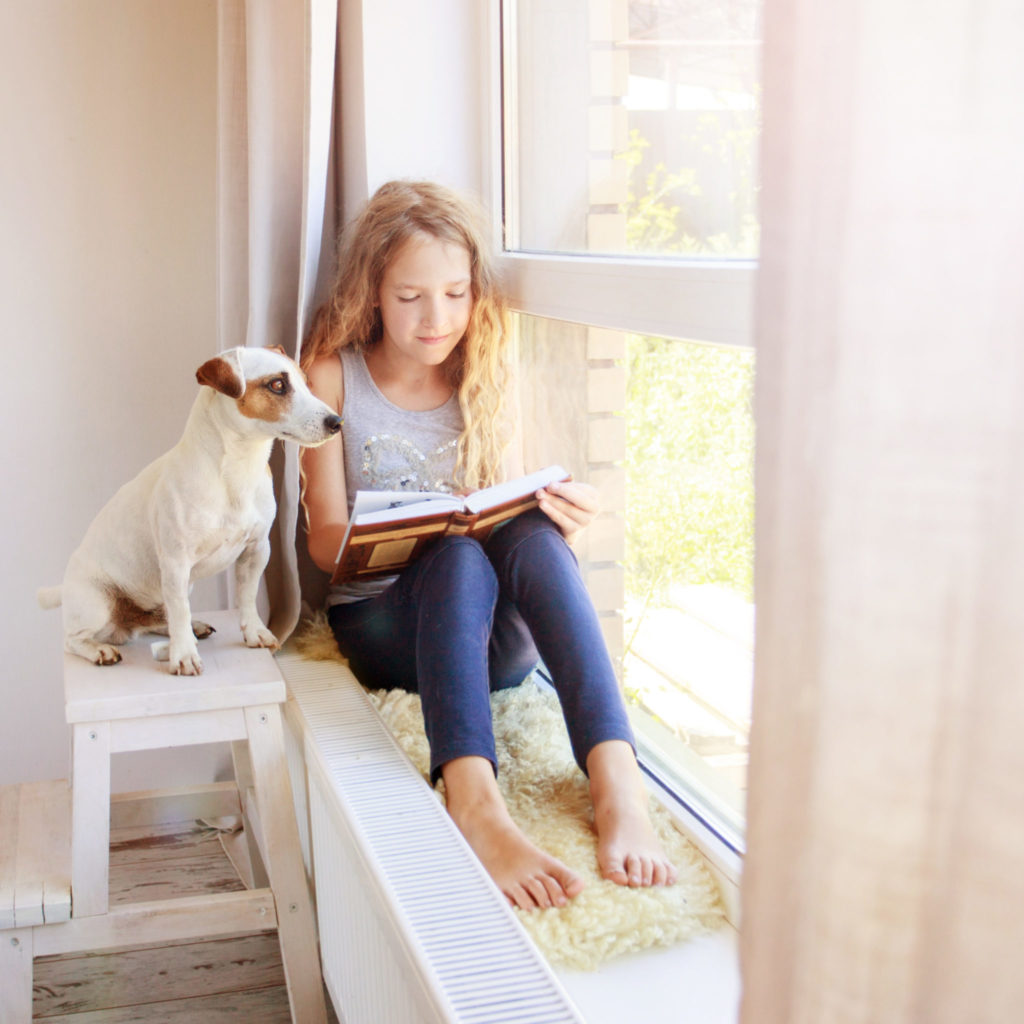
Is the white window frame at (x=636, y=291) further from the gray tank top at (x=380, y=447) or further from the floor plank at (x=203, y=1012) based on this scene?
the floor plank at (x=203, y=1012)

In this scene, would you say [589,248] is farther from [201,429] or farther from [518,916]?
[518,916]

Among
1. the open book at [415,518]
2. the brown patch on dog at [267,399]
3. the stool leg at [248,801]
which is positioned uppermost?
the brown patch on dog at [267,399]

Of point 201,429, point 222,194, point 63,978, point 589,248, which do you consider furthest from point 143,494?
point 63,978

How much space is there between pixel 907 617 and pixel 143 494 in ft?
3.94

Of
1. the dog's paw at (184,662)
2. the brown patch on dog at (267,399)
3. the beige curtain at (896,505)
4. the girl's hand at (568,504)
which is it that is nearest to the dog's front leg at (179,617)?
the dog's paw at (184,662)

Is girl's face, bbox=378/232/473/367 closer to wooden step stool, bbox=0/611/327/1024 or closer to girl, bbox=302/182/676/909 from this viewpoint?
girl, bbox=302/182/676/909

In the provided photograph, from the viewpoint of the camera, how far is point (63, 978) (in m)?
1.59

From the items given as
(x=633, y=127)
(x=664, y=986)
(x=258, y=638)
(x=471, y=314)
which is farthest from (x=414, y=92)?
(x=664, y=986)

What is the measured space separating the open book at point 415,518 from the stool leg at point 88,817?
363mm

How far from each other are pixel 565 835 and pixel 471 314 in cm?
78

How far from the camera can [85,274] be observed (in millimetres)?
1799

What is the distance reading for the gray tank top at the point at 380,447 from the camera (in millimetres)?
1555

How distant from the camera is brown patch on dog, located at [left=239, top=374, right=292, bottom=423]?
1209 mm

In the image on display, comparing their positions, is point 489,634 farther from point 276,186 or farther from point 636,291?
point 276,186
